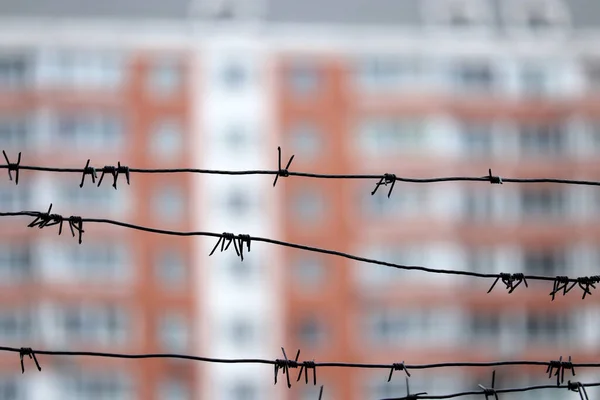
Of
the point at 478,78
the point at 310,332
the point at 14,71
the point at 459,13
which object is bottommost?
the point at 310,332

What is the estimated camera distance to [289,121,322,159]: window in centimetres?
1395

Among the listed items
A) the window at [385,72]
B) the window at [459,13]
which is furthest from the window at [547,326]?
the window at [459,13]

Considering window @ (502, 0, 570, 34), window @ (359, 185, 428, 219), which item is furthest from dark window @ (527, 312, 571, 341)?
window @ (502, 0, 570, 34)

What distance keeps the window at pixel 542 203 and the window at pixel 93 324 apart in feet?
18.7

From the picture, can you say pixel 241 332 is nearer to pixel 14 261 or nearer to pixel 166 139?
pixel 166 139

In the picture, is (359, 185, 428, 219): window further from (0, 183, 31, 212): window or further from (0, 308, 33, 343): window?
(0, 308, 33, 343): window

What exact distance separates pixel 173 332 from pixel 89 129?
297 cm

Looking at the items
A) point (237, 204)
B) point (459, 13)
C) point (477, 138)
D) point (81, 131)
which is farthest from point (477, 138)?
point (81, 131)

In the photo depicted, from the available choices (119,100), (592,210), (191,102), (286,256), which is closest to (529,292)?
(592,210)

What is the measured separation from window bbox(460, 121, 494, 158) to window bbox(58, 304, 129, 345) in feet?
17.2

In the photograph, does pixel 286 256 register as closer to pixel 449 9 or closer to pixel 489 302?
pixel 489 302

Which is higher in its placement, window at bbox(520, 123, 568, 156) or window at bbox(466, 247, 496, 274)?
window at bbox(520, 123, 568, 156)

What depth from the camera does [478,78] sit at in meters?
14.0

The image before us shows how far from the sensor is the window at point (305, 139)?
13945 millimetres
